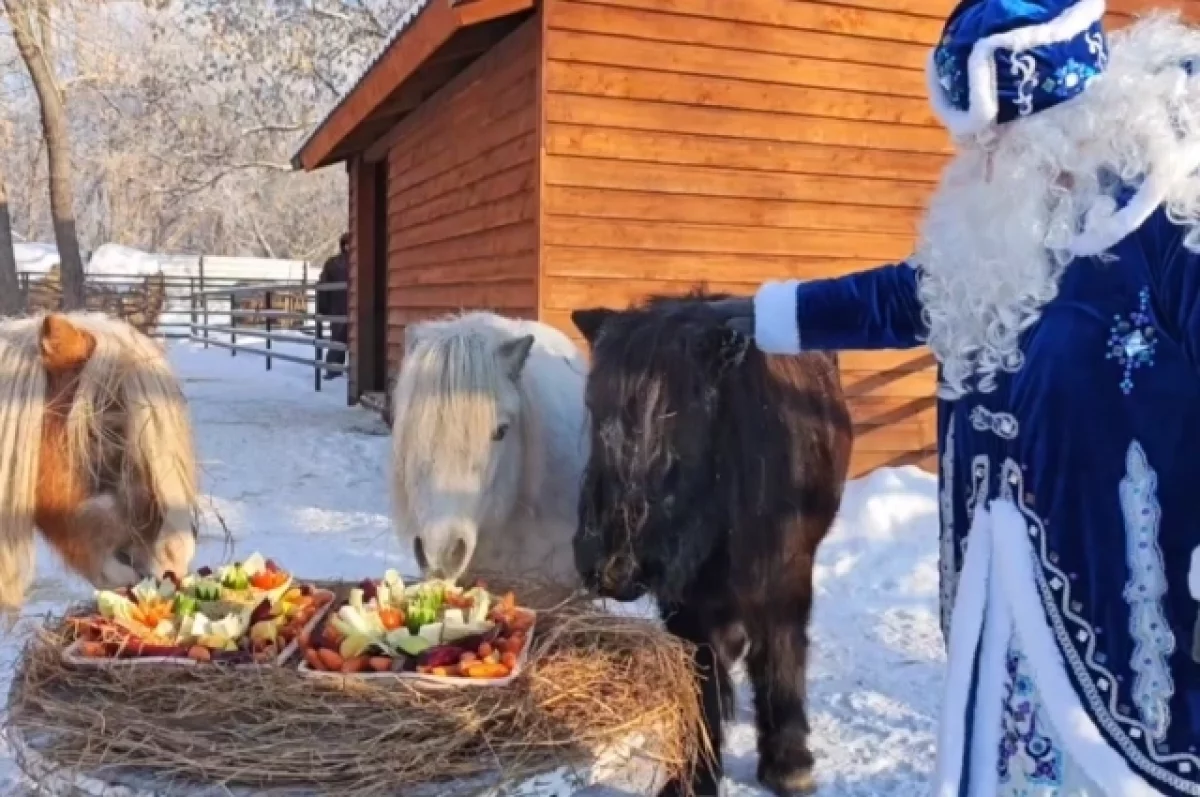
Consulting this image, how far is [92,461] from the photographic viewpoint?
2.53 meters

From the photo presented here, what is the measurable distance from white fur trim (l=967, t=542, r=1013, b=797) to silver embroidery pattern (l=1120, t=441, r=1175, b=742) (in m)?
0.18

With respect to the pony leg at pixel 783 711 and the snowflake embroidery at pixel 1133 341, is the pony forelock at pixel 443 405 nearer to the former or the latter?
the pony leg at pixel 783 711

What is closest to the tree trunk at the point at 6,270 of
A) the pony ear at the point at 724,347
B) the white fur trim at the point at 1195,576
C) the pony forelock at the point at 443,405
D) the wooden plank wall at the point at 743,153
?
the wooden plank wall at the point at 743,153

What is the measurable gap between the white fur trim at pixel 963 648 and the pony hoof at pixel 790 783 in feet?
5.52

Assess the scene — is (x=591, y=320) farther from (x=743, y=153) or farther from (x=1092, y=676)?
(x=743, y=153)

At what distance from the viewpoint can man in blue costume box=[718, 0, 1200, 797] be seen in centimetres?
142

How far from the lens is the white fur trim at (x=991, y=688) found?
1.57 m

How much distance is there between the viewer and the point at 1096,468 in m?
1.47

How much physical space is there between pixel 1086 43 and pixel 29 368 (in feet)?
7.83

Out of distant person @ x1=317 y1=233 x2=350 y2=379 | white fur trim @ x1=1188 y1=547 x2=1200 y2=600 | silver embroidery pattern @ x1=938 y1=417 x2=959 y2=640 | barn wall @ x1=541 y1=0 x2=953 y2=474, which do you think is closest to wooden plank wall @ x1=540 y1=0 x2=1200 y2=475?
barn wall @ x1=541 y1=0 x2=953 y2=474

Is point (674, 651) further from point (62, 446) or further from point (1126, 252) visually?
point (62, 446)

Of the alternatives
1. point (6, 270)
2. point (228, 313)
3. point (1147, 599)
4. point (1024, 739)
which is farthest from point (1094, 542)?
point (228, 313)

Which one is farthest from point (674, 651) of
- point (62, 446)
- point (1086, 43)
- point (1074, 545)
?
point (62, 446)

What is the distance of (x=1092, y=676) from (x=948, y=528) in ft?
1.12
